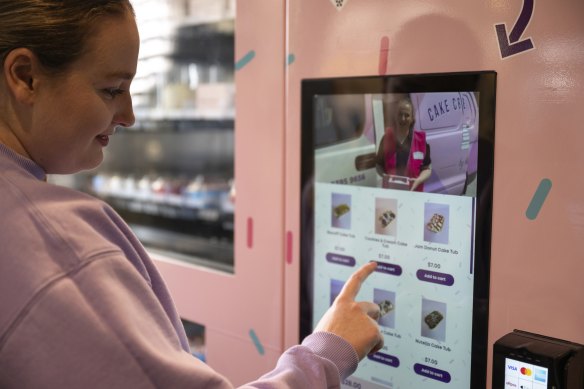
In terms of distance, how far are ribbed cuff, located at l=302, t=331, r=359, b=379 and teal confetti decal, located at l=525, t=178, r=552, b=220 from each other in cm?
46

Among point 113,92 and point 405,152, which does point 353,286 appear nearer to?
point 405,152

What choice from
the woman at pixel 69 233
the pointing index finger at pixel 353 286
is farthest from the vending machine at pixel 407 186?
the woman at pixel 69 233

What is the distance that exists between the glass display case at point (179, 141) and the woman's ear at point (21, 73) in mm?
1451

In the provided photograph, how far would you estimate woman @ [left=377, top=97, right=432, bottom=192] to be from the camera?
4.74ft

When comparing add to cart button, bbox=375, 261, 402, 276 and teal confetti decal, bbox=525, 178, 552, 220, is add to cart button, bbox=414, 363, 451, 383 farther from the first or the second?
teal confetti decal, bbox=525, 178, 552, 220

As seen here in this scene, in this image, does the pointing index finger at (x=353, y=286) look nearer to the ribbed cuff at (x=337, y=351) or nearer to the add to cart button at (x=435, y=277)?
the ribbed cuff at (x=337, y=351)

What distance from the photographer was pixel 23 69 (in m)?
0.89

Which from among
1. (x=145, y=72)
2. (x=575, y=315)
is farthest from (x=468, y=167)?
(x=145, y=72)

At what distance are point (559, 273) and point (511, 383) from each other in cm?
23

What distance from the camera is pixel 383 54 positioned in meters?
1.47

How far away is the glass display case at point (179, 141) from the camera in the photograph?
264 centimetres

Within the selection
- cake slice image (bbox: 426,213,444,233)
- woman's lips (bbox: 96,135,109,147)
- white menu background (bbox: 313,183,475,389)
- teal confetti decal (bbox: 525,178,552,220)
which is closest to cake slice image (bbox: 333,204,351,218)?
white menu background (bbox: 313,183,475,389)

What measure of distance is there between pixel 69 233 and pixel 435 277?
863mm

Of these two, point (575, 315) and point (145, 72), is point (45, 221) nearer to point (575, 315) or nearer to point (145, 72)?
point (575, 315)
